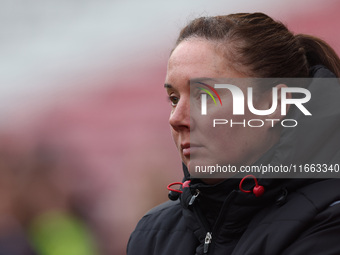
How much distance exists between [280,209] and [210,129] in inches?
8.5

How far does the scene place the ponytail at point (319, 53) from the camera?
1140 mm

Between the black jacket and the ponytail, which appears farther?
the ponytail

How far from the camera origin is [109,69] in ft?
10.7

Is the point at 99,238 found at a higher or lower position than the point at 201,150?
lower

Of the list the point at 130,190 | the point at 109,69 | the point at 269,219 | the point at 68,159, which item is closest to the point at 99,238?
the point at 130,190

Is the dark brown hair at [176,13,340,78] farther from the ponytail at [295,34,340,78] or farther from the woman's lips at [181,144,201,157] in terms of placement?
the woman's lips at [181,144,201,157]

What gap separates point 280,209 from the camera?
0.96 meters

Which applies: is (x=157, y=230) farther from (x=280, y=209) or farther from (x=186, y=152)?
(x=280, y=209)

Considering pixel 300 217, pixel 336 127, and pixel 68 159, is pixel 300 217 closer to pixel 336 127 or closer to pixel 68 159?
pixel 336 127

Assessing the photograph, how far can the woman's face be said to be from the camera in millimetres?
1042

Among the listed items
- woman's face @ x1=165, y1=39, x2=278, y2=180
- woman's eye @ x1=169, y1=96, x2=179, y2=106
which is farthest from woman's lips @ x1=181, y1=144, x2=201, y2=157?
woman's eye @ x1=169, y1=96, x2=179, y2=106

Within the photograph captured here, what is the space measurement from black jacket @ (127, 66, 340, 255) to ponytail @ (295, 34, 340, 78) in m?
0.05

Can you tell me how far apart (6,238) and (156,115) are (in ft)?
3.82

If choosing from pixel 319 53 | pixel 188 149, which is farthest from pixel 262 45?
pixel 188 149
